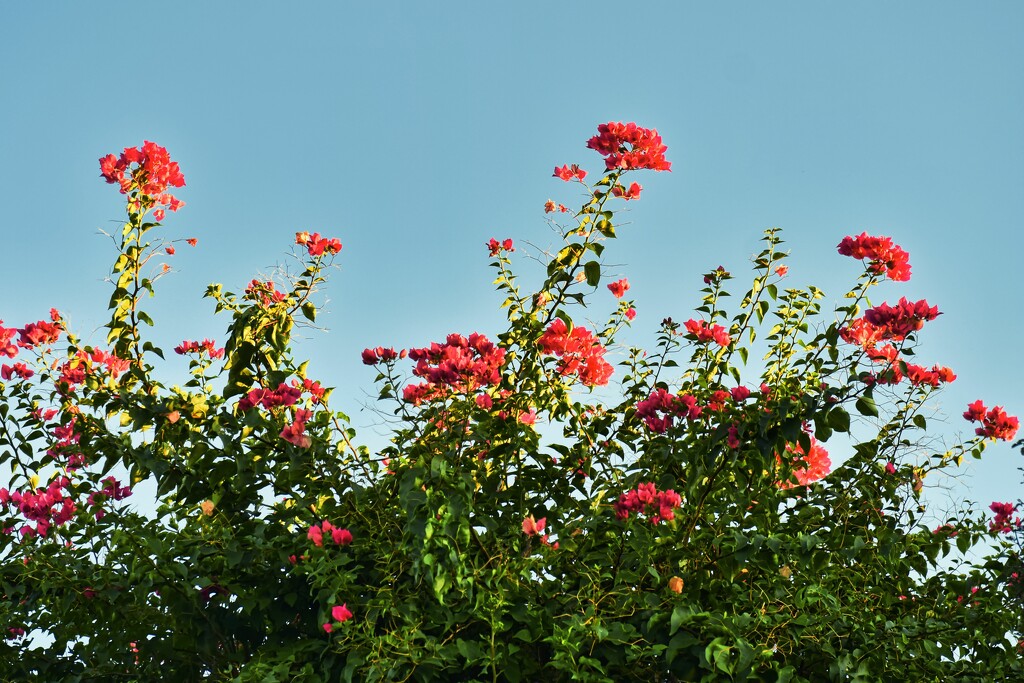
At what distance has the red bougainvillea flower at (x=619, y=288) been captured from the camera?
5.38 m

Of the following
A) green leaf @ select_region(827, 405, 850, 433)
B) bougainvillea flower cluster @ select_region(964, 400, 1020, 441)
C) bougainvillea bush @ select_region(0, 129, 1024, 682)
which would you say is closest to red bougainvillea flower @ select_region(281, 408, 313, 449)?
bougainvillea bush @ select_region(0, 129, 1024, 682)

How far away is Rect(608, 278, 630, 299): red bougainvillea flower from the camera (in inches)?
212

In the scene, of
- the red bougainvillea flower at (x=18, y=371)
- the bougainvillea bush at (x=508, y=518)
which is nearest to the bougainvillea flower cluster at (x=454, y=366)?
the bougainvillea bush at (x=508, y=518)

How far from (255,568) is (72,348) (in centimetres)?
156

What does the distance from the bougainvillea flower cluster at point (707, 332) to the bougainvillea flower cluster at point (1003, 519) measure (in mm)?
1660

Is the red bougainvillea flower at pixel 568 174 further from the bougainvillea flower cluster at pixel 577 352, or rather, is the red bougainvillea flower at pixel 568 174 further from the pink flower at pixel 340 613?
the pink flower at pixel 340 613

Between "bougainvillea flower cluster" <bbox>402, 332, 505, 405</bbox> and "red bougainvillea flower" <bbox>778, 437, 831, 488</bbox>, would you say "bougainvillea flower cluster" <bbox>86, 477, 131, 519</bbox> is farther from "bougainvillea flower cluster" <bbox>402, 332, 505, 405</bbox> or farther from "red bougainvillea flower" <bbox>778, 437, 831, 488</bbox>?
"red bougainvillea flower" <bbox>778, 437, 831, 488</bbox>

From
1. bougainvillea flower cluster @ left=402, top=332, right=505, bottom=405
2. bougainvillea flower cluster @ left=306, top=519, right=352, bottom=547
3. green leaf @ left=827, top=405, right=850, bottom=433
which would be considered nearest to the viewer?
bougainvillea flower cluster @ left=306, top=519, right=352, bottom=547

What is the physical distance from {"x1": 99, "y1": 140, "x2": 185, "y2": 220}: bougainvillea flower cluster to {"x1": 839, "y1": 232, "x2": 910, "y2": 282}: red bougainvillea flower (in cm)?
310

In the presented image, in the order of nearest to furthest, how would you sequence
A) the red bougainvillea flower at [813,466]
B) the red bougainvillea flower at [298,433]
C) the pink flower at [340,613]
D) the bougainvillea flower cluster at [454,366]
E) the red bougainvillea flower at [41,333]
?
the pink flower at [340,613] < the red bougainvillea flower at [298,433] < the bougainvillea flower cluster at [454,366] < the red bougainvillea flower at [813,466] < the red bougainvillea flower at [41,333]

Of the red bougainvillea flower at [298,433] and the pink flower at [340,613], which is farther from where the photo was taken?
the red bougainvillea flower at [298,433]

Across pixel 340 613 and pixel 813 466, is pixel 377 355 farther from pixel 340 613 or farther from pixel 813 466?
pixel 813 466

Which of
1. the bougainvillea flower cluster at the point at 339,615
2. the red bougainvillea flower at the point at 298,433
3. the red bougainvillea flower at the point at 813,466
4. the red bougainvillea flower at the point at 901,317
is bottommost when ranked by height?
the bougainvillea flower cluster at the point at 339,615

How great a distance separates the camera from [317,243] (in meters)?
4.70
